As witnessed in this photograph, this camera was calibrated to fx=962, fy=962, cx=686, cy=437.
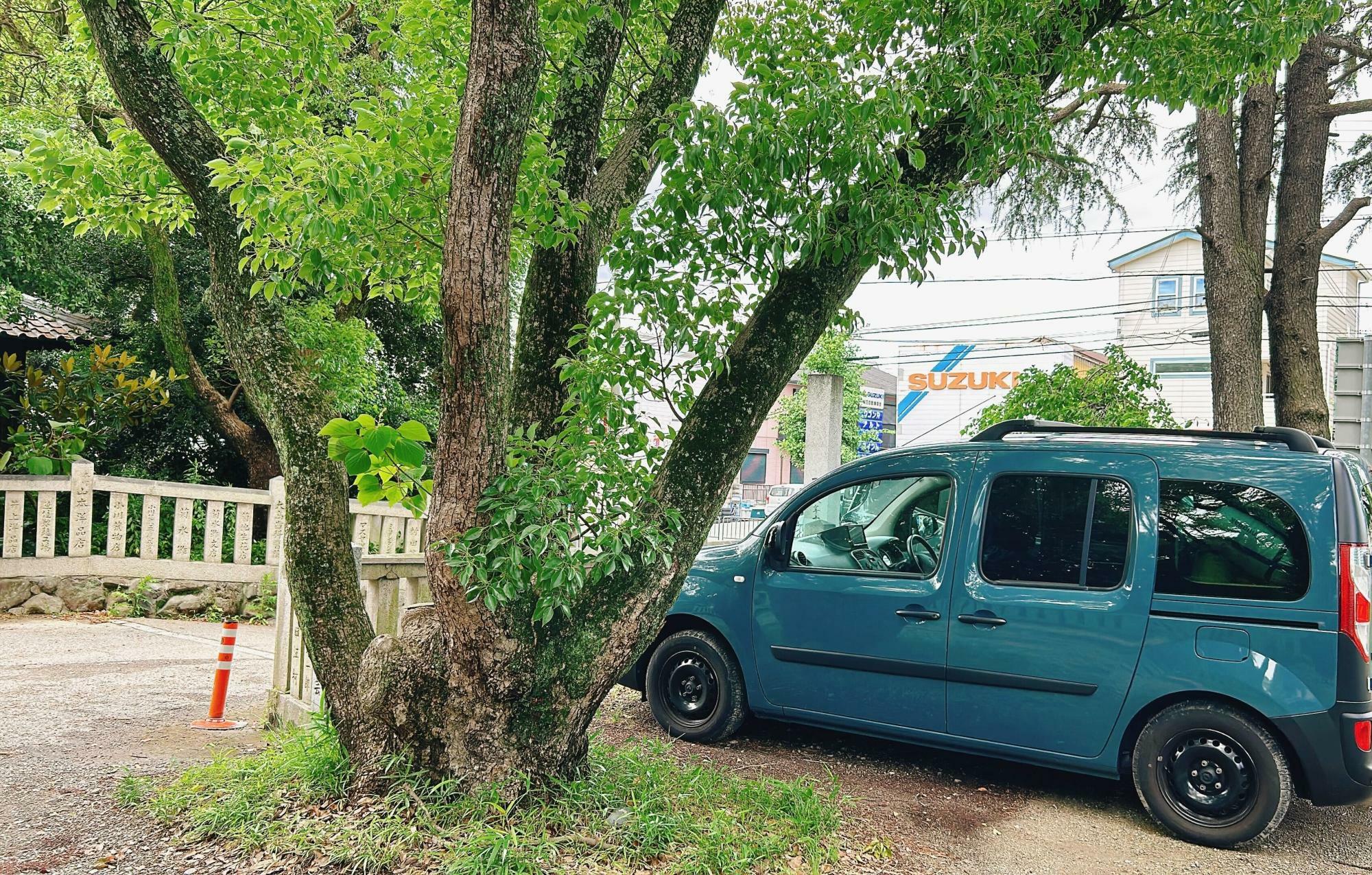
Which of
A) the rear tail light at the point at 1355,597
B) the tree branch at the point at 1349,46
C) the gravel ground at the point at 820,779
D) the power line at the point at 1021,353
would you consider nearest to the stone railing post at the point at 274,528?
the gravel ground at the point at 820,779

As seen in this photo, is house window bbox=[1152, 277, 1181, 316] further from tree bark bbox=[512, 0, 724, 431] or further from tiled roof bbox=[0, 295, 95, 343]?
tree bark bbox=[512, 0, 724, 431]

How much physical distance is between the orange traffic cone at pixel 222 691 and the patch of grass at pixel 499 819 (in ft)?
5.15

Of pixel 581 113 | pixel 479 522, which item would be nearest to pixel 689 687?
pixel 479 522

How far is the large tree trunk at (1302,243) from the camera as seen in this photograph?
9.20 metres

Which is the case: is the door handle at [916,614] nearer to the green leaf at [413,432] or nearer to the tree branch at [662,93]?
the tree branch at [662,93]

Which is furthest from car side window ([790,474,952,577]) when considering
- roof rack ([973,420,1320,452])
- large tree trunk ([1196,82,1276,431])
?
large tree trunk ([1196,82,1276,431])

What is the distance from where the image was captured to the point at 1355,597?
14.8 ft

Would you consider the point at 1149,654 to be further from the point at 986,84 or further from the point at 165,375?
the point at 165,375

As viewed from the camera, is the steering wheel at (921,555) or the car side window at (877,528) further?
the car side window at (877,528)

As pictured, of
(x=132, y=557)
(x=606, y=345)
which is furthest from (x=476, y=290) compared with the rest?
(x=132, y=557)

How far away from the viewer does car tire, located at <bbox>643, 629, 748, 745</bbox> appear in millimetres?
6180

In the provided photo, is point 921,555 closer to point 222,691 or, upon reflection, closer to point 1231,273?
point 222,691

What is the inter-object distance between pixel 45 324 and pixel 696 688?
11.8 meters

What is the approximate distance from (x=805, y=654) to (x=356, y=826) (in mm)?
2825
